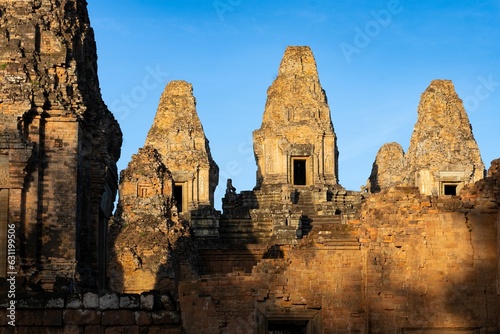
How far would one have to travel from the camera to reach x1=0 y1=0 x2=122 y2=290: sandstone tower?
19062 mm

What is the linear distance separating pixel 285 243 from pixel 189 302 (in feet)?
55.6

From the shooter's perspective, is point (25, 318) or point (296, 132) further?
point (296, 132)

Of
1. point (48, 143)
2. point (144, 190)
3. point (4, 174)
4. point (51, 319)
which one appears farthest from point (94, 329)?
point (144, 190)

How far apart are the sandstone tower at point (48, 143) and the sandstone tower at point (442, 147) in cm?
2447

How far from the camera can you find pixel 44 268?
19.0 meters

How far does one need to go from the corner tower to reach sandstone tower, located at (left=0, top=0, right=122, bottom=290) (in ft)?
85.9

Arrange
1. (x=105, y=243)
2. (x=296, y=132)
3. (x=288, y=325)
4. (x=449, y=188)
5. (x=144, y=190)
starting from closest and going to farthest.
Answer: (x=288, y=325) → (x=105, y=243) → (x=144, y=190) → (x=449, y=188) → (x=296, y=132)

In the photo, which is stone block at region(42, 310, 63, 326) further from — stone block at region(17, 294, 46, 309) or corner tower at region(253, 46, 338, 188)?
corner tower at region(253, 46, 338, 188)

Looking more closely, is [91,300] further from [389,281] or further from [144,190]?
[144,190]

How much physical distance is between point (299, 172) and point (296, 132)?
6.76 ft

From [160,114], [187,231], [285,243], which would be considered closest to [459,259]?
[187,231]

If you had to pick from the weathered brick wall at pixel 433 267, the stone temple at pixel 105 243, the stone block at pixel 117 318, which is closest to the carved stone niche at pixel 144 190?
the stone temple at pixel 105 243

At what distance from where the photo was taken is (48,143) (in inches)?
773

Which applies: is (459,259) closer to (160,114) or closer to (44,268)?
(44,268)
